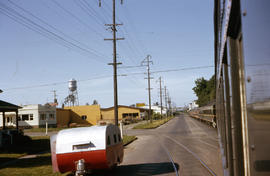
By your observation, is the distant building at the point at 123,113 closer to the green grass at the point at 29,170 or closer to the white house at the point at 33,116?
the white house at the point at 33,116

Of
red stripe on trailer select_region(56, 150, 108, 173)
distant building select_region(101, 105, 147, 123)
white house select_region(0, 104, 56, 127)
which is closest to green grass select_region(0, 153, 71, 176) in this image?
red stripe on trailer select_region(56, 150, 108, 173)

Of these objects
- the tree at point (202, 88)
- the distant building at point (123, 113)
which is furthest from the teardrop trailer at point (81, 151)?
the tree at point (202, 88)

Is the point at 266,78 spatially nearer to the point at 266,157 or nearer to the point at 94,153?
the point at 266,157

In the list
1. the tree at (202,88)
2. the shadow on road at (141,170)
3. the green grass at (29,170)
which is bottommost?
the green grass at (29,170)

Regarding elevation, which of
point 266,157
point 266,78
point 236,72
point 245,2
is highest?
point 245,2

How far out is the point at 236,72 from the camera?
246 cm

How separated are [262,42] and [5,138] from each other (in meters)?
23.6

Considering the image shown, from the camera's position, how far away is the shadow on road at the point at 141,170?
410 inches

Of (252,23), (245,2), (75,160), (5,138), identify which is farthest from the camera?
(5,138)

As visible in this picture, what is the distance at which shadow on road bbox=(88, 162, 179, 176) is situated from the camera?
10420mm

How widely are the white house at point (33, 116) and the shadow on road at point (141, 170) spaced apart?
46222 mm

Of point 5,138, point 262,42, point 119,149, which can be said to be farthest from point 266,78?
point 5,138

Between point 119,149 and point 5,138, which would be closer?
point 119,149

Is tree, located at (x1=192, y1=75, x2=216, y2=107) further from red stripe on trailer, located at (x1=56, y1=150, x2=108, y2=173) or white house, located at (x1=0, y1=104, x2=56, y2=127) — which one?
red stripe on trailer, located at (x1=56, y1=150, x2=108, y2=173)
